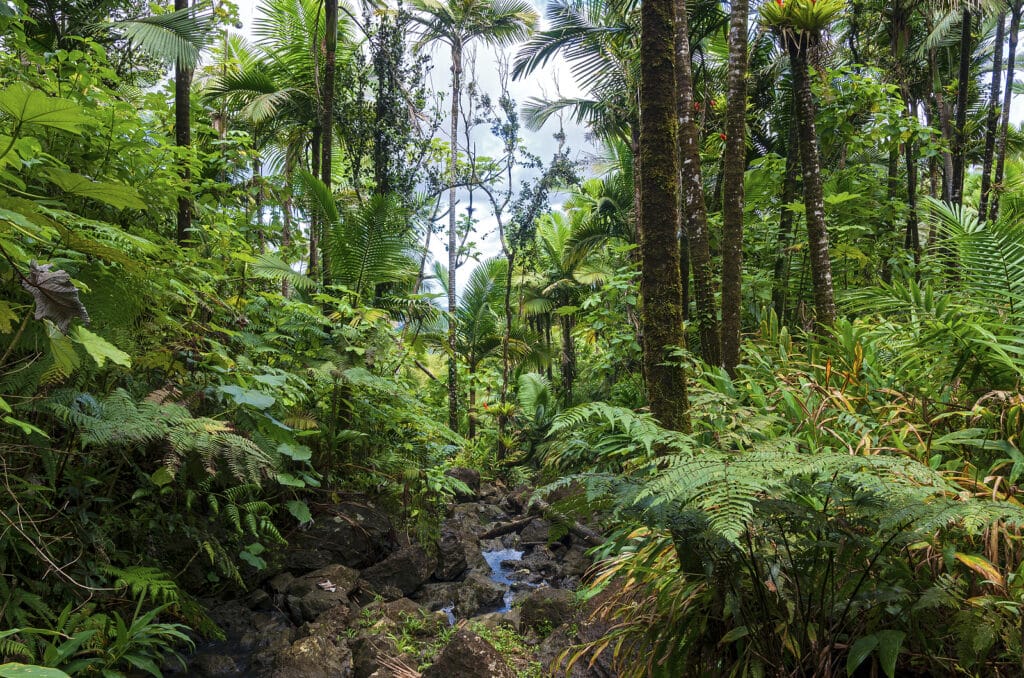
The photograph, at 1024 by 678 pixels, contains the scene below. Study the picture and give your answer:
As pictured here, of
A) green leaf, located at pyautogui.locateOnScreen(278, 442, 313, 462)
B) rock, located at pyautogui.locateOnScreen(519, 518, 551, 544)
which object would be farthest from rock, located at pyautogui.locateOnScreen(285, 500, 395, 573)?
rock, located at pyautogui.locateOnScreen(519, 518, 551, 544)

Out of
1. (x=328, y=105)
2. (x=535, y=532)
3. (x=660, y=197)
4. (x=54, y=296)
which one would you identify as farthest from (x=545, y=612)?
(x=328, y=105)

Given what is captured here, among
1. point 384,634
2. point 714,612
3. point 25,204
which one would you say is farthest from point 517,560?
point 25,204

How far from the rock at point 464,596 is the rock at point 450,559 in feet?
0.68

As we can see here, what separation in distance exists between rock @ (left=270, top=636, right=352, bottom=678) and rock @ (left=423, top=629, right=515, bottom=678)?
2.26 ft

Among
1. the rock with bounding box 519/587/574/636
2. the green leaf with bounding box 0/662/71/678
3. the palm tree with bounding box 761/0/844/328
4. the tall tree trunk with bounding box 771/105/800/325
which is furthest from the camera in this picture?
the tall tree trunk with bounding box 771/105/800/325

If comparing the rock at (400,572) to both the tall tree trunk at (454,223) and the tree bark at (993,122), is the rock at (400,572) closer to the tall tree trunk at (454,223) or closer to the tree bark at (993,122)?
the tall tree trunk at (454,223)

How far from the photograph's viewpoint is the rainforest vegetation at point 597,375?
2.01 metres

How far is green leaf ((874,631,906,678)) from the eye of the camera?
5.99ft

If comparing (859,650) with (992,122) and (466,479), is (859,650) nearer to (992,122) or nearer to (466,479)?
(466,479)

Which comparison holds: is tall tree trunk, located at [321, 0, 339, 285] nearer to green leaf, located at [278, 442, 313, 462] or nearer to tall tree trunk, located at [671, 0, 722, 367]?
green leaf, located at [278, 442, 313, 462]

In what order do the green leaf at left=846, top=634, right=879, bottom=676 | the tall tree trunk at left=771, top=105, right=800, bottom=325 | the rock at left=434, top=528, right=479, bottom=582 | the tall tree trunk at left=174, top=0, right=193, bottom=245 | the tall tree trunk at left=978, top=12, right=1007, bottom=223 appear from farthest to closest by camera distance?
the tall tree trunk at left=978, top=12, right=1007, bottom=223 → the tall tree trunk at left=771, top=105, right=800, bottom=325 → the rock at left=434, top=528, right=479, bottom=582 → the tall tree trunk at left=174, top=0, right=193, bottom=245 → the green leaf at left=846, top=634, right=879, bottom=676

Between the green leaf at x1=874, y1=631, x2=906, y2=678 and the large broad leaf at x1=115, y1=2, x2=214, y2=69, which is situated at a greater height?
the large broad leaf at x1=115, y1=2, x2=214, y2=69

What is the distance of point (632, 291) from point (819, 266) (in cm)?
254

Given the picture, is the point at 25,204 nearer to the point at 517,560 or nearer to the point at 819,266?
the point at 517,560
